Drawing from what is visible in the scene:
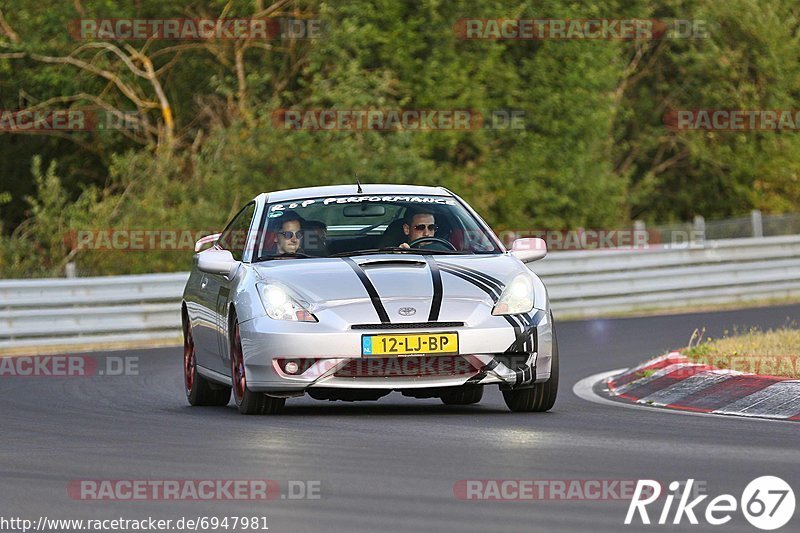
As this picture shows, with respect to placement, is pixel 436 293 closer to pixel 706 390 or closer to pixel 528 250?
pixel 528 250

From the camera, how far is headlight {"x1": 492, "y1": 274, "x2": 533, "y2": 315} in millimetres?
10633

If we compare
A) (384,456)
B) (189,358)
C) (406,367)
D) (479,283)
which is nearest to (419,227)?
(479,283)

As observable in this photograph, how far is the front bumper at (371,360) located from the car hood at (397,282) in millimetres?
129

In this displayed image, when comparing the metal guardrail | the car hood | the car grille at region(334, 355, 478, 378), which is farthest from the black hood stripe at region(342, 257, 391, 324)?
the metal guardrail

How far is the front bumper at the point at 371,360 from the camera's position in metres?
10.4

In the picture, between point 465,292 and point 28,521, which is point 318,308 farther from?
point 28,521

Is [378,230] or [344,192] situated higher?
[344,192]

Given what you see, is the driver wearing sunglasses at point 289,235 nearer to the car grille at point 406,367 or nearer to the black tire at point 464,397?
the car grille at point 406,367

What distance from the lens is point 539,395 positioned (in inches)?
433

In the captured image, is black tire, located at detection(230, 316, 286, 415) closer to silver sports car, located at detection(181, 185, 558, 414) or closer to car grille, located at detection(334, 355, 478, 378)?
silver sports car, located at detection(181, 185, 558, 414)

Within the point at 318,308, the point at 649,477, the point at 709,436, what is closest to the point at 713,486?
the point at 649,477

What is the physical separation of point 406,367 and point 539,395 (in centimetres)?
103

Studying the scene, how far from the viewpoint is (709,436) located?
934cm

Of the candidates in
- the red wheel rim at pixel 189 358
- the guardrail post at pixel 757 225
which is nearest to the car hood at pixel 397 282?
the red wheel rim at pixel 189 358
